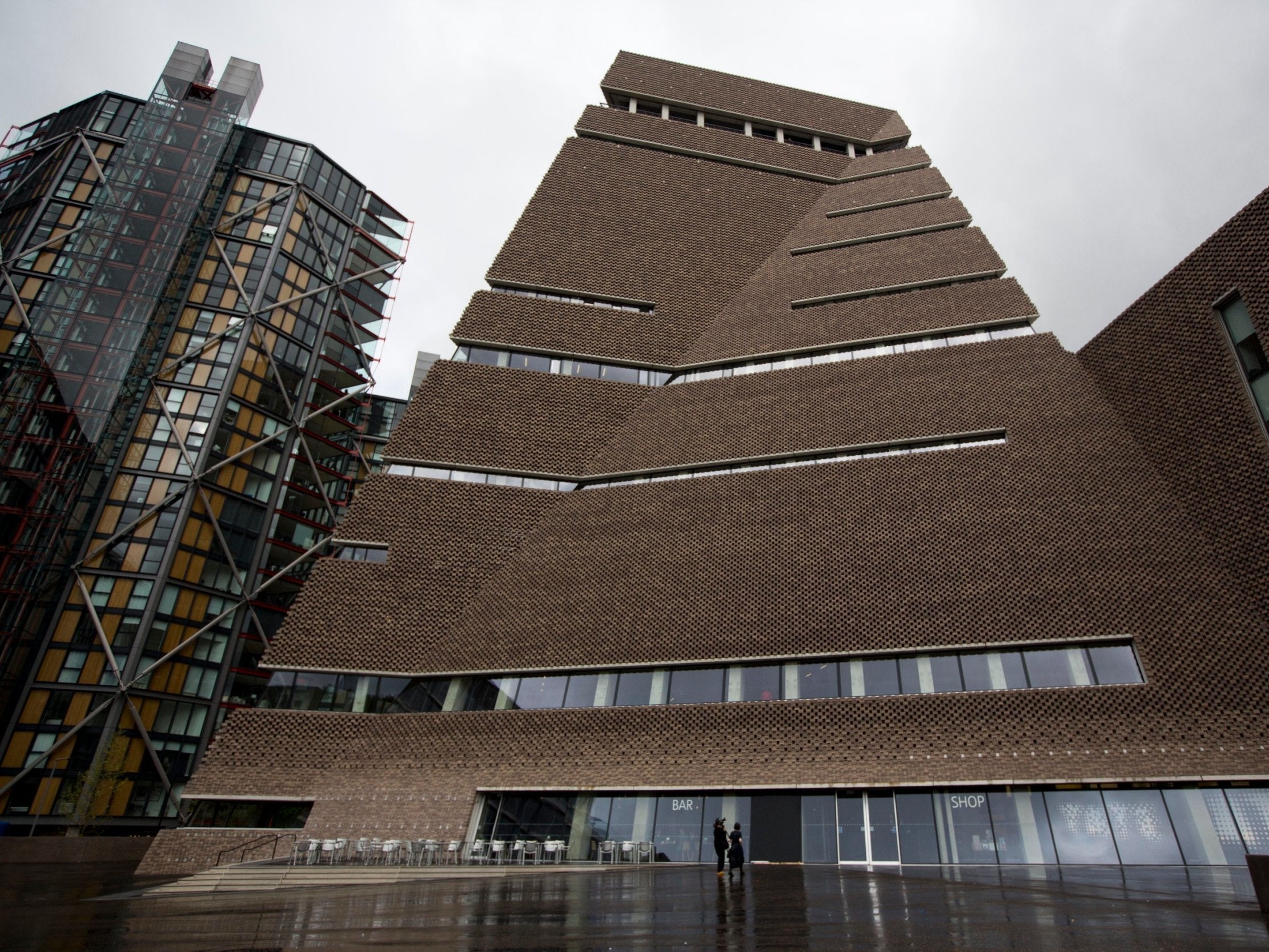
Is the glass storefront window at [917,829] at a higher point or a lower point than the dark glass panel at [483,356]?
lower

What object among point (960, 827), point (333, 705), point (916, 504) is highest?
point (916, 504)

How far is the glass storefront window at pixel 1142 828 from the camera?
17844mm

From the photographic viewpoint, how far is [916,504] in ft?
80.7

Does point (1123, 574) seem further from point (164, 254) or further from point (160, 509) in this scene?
point (164, 254)

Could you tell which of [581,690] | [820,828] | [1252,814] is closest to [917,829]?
[820,828]

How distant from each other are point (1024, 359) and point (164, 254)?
4609cm

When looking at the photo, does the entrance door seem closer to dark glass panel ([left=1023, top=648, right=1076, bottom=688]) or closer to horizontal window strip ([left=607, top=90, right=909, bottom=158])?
dark glass panel ([left=1023, top=648, right=1076, bottom=688])

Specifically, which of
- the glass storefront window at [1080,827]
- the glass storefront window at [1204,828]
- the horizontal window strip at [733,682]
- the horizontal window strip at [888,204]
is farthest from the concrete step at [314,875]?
the horizontal window strip at [888,204]

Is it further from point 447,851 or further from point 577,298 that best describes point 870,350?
point 447,851

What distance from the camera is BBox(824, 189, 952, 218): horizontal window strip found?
3844 cm

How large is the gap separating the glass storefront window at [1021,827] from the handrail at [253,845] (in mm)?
19061

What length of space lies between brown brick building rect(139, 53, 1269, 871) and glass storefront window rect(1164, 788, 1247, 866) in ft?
0.27

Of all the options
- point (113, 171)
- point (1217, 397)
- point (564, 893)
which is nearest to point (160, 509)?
point (113, 171)

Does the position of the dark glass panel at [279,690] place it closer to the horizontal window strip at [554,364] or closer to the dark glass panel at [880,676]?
the horizontal window strip at [554,364]
